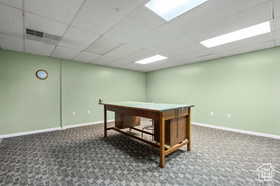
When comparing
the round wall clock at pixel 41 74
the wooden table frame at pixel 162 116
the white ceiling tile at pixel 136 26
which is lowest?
the wooden table frame at pixel 162 116

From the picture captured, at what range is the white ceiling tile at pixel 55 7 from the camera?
1.62 m

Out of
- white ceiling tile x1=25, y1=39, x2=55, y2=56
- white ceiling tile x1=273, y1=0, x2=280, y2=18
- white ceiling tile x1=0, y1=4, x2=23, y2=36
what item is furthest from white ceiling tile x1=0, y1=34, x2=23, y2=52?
white ceiling tile x1=273, y1=0, x2=280, y2=18

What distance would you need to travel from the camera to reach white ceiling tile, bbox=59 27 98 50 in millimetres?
2436

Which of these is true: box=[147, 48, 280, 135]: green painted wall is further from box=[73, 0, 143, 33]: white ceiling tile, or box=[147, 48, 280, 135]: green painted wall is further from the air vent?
the air vent

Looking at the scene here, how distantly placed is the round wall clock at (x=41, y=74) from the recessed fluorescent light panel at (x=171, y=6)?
394 centimetres

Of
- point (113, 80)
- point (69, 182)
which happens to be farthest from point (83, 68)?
point (69, 182)

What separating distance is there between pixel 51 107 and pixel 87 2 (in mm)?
3713

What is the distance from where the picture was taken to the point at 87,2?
1628mm

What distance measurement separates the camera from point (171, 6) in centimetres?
174

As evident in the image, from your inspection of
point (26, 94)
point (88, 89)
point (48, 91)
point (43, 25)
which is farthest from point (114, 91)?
point (43, 25)

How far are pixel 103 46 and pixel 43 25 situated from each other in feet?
4.13

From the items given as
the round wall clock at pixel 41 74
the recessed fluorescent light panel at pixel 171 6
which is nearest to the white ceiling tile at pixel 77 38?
the recessed fluorescent light panel at pixel 171 6

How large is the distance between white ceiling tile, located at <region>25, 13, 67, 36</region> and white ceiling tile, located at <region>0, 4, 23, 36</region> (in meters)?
0.10

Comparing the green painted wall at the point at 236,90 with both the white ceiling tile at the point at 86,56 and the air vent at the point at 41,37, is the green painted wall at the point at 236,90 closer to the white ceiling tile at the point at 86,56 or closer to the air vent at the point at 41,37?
the white ceiling tile at the point at 86,56
